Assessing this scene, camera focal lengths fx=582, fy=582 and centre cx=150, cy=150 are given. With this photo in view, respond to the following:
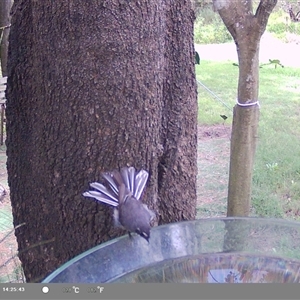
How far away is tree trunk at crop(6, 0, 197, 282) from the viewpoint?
1664mm

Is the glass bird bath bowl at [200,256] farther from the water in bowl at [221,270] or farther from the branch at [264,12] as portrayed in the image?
the branch at [264,12]

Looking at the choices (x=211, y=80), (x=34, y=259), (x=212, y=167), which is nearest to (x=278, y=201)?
(x=212, y=167)

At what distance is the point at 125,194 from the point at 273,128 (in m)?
3.88

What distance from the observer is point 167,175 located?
1.92 m

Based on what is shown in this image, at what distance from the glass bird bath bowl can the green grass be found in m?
2.11

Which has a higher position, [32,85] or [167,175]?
[32,85]

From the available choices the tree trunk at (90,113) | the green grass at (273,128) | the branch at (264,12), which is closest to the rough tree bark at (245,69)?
the branch at (264,12)

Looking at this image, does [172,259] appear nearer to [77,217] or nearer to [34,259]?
[77,217]

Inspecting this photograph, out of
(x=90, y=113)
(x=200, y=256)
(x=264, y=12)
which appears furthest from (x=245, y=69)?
(x=200, y=256)

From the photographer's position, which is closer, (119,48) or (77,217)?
(119,48)

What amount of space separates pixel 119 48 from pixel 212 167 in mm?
3122

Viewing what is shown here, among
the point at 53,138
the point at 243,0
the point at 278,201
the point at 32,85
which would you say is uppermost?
the point at 243,0

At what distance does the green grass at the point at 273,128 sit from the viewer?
3949 millimetres

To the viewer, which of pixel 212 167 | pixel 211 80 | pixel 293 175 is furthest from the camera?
pixel 211 80
